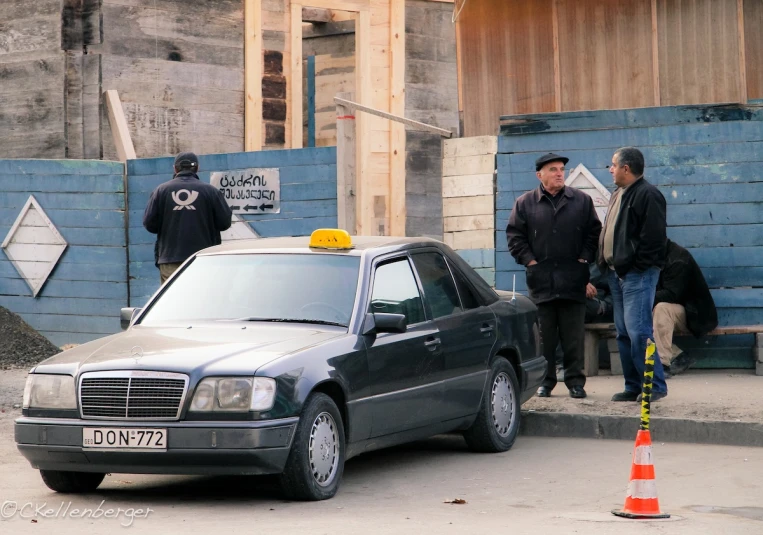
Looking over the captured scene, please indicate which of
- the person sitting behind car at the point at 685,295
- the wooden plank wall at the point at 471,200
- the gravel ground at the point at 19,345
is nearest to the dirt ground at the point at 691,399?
the person sitting behind car at the point at 685,295

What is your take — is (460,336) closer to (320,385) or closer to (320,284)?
(320,284)

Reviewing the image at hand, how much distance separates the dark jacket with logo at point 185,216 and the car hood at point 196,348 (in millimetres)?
3576

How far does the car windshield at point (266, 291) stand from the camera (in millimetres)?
7668

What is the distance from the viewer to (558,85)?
15953 millimetres

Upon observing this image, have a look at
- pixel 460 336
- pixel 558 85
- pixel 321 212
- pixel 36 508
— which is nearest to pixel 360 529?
pixel 36 508

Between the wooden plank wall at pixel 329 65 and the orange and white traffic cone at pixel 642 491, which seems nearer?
the orange and white traffic cone at pixel 642 491

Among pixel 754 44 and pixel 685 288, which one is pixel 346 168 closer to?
pixel 685 288

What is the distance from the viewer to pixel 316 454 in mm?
6887

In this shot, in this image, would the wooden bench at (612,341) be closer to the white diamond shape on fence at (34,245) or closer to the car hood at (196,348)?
the car hood at (196,348)

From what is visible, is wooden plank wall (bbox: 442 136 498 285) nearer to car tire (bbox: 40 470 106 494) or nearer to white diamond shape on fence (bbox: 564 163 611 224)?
white diamond shape on fence (bbox: 564 163 611 224)

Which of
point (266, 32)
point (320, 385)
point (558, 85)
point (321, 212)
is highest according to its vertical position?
point (266, 32)

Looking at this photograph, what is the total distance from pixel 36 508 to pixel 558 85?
1059 cm

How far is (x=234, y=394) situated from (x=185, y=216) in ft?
15.8

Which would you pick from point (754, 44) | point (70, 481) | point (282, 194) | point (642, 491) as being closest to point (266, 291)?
point (70, 481)
